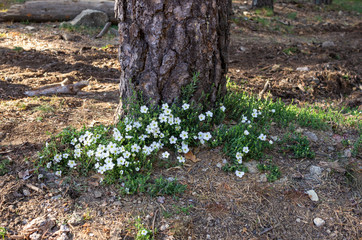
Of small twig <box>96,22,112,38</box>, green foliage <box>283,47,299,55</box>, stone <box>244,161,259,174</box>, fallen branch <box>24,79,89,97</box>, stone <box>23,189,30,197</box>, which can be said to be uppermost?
small twig <box>96,22,112,38</box>

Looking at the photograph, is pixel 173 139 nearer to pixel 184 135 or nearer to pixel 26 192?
pixel 184 135

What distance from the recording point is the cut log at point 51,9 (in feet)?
28.4

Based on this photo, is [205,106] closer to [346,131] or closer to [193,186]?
[193,186]

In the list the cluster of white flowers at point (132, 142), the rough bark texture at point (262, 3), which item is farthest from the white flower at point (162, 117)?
the rough bark texture at point (262, 3)

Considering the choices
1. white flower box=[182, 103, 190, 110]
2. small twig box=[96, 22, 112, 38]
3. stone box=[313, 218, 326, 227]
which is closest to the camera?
stone box=[313, 218, 326, 227]

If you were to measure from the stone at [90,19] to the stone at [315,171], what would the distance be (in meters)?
7.28

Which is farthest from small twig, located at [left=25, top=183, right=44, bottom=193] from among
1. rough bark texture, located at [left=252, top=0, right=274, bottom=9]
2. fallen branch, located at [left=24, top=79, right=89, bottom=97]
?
rough bark texture, located at [left=252, top=0, right=274, bottom=9]

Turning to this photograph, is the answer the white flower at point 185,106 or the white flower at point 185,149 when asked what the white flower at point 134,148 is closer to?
the white flower at point 185,149

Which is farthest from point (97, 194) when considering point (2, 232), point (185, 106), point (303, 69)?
point (303, 69)

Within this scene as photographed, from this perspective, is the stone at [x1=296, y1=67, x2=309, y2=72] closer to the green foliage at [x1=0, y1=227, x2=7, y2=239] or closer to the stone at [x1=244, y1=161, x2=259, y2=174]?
the stone at [x1=244, y1=161, x2=259, y2=174]

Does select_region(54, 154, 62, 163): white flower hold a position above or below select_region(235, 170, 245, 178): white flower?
above

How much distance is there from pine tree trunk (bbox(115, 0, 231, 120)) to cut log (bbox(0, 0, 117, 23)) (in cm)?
650

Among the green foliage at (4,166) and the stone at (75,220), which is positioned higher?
the green foliage at (4,166)

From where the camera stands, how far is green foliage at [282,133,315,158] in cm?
325
